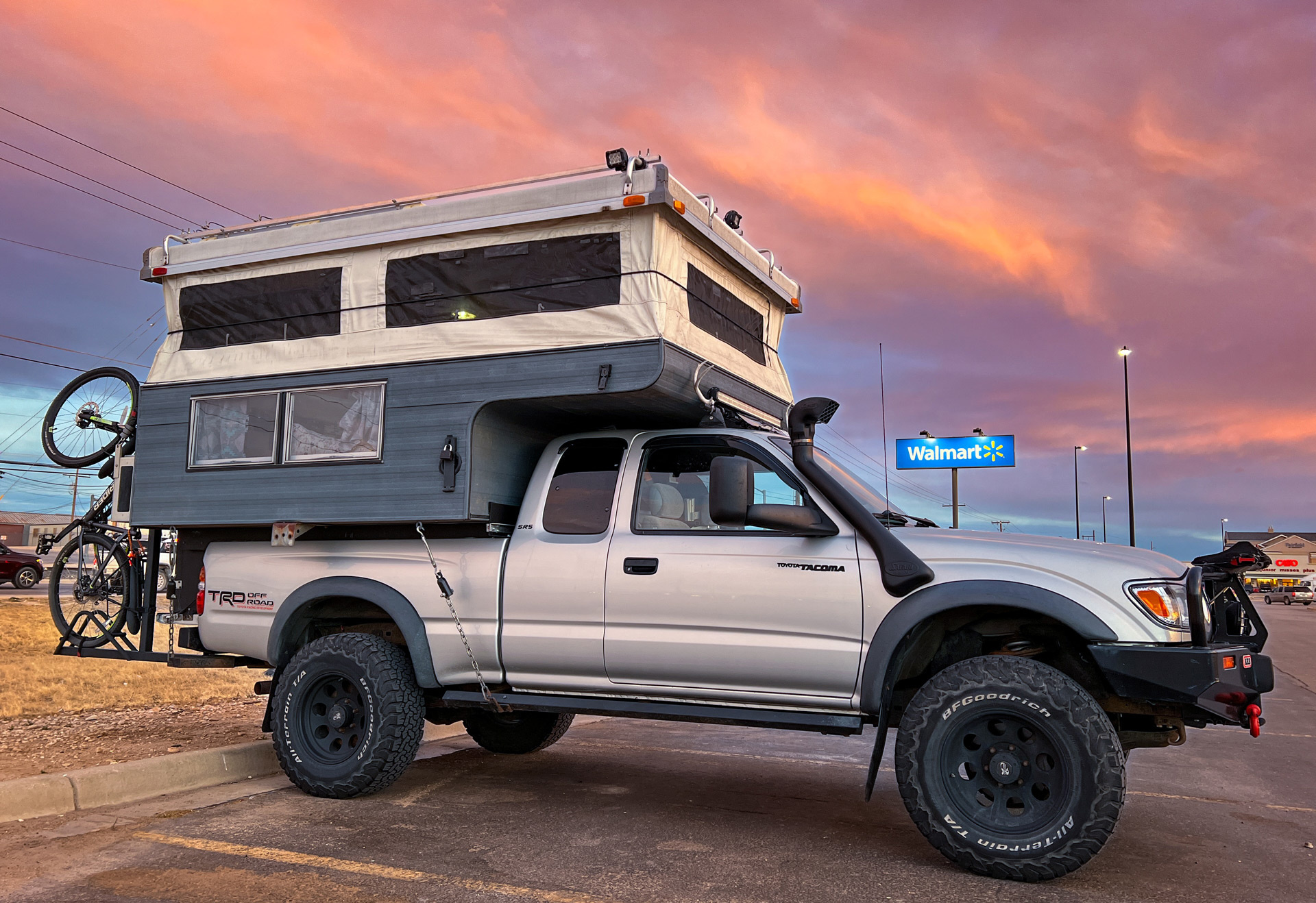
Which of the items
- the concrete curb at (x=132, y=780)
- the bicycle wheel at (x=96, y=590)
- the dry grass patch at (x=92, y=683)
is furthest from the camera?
the dry grass patch at (x=92, y=683)

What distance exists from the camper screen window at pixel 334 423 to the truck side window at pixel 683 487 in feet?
5.66

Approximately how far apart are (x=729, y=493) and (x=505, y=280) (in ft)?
6.88

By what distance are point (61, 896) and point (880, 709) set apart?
11.8 feet

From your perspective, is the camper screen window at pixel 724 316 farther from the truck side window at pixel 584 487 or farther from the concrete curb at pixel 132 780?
the concrete curb at pixel 132 780

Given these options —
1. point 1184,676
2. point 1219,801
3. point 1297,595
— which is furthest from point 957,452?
point 1184,676

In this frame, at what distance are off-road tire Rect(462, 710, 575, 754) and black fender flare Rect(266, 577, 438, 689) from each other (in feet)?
4.56

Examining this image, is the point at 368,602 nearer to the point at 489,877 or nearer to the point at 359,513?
the point at 359,513

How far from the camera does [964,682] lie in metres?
4.60

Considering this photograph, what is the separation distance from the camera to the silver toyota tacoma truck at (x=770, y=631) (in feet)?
14.6

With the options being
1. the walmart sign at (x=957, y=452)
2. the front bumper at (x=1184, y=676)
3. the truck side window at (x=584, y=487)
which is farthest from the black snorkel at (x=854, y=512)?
the walmart sign at (x=957, y=452)

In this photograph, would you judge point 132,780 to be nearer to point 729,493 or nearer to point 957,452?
point 729,493

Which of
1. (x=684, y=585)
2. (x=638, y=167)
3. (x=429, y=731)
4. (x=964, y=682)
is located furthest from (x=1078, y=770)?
(x=429, y=731)

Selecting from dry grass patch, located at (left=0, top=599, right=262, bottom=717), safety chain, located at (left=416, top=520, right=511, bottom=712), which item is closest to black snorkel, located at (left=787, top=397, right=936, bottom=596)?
safety chain, located at (left=416, top=520, right=511, bottom=712)

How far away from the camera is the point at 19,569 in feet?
95.7
